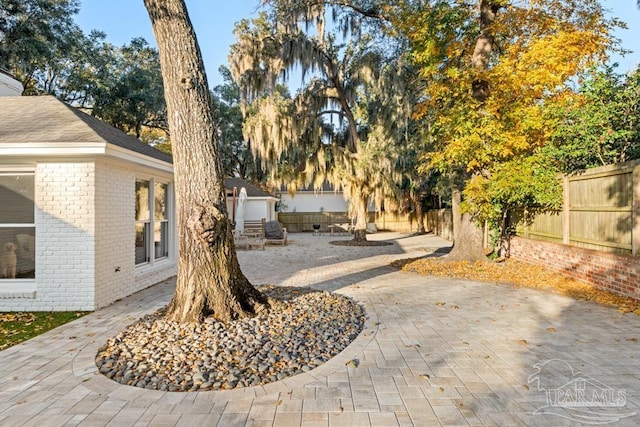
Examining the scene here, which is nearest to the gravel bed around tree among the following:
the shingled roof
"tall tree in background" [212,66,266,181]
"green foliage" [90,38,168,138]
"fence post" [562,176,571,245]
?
the shingled roof

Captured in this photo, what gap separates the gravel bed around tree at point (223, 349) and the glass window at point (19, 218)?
8.04ft

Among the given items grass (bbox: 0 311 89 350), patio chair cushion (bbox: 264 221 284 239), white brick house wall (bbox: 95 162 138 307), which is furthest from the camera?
patio chair cushion (bbox: 264 221 284 239)

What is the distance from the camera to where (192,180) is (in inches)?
166

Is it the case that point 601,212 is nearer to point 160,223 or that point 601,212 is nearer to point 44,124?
point 160,223

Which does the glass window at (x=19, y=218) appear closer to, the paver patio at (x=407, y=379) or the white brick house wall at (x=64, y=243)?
the white brick house wall at (x=64, y=243)

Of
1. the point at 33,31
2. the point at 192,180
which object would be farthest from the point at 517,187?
the point at 33,31

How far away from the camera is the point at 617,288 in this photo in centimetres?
552

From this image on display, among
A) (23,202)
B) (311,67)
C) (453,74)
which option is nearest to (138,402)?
(23,202)

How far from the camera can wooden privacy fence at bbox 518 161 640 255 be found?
5320 mm

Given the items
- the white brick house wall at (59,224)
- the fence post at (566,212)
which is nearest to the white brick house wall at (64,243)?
the white brick house wall at (59,224)

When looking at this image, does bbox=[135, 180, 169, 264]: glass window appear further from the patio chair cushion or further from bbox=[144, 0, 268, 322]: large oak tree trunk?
the patio chair cushion

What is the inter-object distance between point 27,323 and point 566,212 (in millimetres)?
9144

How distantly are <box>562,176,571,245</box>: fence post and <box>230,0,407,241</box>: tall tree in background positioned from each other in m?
6.61

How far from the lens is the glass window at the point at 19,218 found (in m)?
5.34
